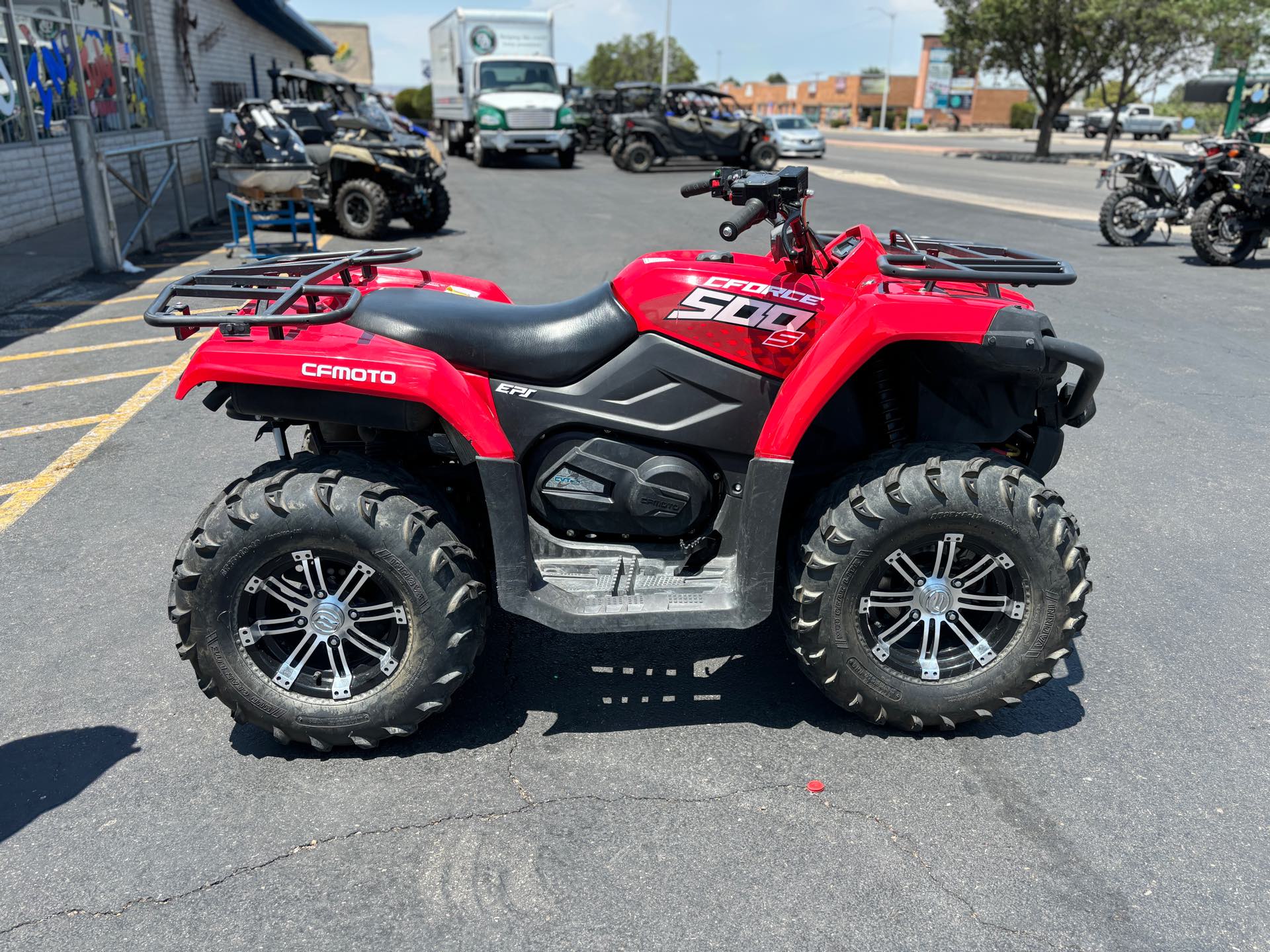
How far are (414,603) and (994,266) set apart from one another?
7.30 ft

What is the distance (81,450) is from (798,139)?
30655mm

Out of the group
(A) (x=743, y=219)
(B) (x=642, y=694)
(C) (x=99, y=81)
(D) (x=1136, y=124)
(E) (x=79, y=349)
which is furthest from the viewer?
(D) (x=1136, y=124)

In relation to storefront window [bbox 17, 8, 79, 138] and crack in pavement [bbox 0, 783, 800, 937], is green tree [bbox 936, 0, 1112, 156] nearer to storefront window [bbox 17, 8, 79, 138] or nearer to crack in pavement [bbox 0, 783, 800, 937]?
storefront window [bbox 17, 8, 79, 138]

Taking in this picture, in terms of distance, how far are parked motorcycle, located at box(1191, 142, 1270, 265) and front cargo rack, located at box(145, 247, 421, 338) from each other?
38.4 ft

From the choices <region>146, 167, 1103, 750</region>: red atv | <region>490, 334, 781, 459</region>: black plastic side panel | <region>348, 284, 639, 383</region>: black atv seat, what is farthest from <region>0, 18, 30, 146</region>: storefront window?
<region>490, 334, 781, 459</region>: black plastic side panel

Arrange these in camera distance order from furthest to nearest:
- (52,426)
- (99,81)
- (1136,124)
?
(1136,124), (99,81), (52,426)

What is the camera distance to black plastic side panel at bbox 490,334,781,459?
303 centimetres

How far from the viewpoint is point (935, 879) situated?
2568mm

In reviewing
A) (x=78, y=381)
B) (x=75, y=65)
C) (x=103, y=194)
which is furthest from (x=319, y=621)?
(x=75, y=65)

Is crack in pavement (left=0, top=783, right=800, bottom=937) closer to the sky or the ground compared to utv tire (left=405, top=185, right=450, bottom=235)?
closer to the ground

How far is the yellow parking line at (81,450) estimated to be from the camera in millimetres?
4805

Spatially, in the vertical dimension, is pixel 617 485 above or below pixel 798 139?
below

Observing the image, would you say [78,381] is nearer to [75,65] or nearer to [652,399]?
[652,399]

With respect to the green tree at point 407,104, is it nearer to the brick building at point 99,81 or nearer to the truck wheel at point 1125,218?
the brick building at point 99,81
